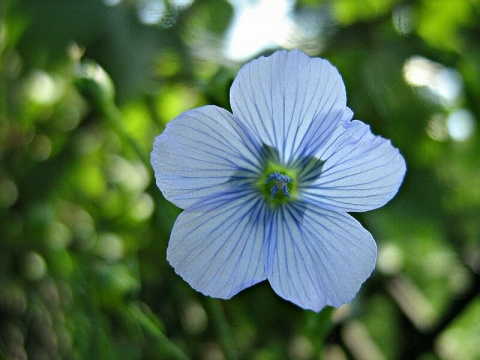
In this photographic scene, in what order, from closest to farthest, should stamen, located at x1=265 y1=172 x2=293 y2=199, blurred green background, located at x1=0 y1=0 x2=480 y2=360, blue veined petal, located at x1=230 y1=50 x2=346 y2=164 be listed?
blue veined petal, located at x1=230 y1=50 x2=346 y2=164
stamen, located at x1=265 y1=172 x2=293 y2=199
blurred green background, located at x1=0 y1=0 x2=480 y2=360

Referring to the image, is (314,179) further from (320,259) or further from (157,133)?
(157,133)

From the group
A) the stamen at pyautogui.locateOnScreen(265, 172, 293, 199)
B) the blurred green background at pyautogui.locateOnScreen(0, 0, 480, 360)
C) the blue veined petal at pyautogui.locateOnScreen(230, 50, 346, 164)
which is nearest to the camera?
the blue veined petal at pyautogui.locateOnScreen(230, 50, 346, 164)

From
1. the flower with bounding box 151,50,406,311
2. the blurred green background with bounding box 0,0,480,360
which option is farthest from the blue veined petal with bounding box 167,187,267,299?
the blurred green background with bounding box 0,0,480,360

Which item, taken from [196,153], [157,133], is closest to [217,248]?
[196,153]

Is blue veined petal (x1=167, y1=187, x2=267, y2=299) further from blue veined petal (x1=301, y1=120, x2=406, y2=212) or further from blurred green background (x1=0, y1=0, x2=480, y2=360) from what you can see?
blurred green background (x1=0, y1=0, x2=480, y2=360)

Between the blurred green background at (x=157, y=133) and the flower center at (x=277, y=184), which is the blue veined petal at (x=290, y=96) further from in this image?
the blurred green background at (x=157, y=133)

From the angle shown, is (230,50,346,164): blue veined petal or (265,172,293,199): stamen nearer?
(230,50,346,164): blue veined petal

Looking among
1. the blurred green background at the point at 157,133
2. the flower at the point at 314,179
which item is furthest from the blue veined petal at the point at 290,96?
the blurred green background at the point at 157,133
